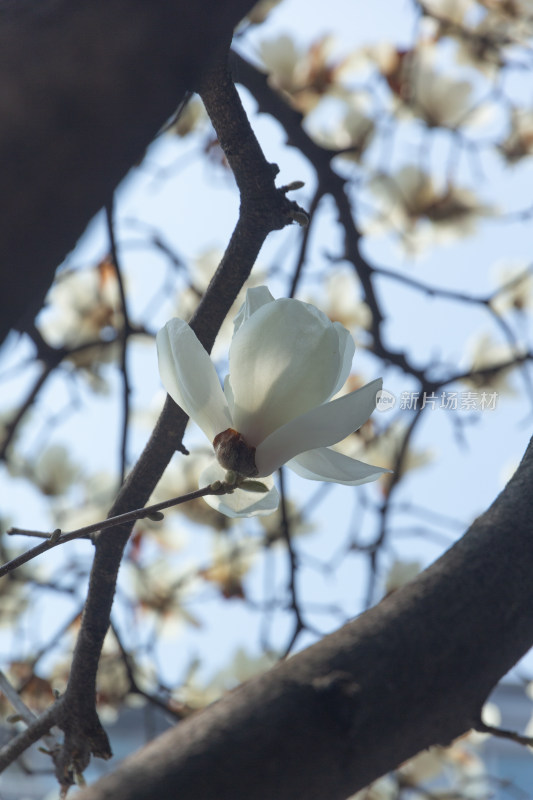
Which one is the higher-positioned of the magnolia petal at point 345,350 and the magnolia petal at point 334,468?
the magnolia petal at point 345,350

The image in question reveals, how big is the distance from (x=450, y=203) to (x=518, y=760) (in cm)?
277

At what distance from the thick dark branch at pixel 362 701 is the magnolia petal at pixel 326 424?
0.34ft

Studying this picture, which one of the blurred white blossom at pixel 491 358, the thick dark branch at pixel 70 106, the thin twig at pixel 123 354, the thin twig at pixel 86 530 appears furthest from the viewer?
the blurred white blossom at pixel 491 358

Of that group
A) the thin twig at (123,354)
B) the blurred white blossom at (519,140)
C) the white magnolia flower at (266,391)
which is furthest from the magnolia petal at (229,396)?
the blurred white blossom at (519,140)

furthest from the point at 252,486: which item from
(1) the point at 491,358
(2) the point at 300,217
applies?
(1) the point at 491,358

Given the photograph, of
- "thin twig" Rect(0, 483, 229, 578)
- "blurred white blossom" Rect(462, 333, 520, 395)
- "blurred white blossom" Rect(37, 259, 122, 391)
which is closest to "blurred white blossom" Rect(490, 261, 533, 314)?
"blurred white blossom" Rect(462, 333, 520, 395)

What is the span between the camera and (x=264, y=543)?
115cm

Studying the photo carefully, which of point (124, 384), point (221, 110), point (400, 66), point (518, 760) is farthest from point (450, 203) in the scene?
point (518, 760)

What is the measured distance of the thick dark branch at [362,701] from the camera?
0.67ft

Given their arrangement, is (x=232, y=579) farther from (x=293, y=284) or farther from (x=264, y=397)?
(x=264, y=397)

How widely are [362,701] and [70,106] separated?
0.18 meters

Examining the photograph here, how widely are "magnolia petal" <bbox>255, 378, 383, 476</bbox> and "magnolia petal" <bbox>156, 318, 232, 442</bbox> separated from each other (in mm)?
37

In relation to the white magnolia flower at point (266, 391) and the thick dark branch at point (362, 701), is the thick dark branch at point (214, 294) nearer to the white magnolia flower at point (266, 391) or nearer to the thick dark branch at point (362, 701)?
the white magnolia flower at point (266, 391)

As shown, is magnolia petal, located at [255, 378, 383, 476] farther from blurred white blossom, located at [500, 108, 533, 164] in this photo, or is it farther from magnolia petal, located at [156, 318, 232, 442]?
blurred white blossom, located at [500, 108, 533, 164]
